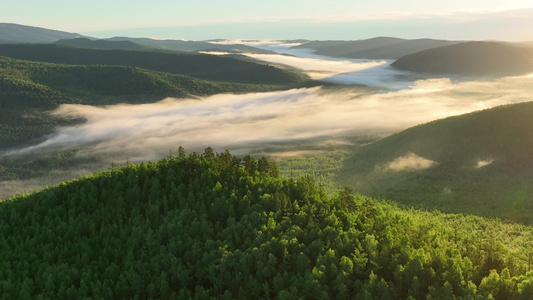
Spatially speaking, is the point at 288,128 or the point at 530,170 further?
the point at 288,128

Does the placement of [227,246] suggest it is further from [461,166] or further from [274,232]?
[461,166]

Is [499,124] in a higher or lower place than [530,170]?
higher

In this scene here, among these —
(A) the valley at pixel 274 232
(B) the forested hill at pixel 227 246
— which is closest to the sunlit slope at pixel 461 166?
(A) the valley at pixel 274 232

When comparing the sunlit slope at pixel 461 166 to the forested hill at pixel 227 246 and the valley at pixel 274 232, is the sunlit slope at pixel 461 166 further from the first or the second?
the forested hill at pixel 227 246

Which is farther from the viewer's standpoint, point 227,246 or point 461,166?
point 461,166

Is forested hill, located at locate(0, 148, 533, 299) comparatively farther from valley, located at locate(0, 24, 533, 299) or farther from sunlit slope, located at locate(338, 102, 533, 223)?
sunlit slope, located at locate(338, 102, 533, 223)

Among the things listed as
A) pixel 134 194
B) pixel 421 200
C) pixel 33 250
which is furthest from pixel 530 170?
pixel 33 250

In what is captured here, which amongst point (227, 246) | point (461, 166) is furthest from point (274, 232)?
point (461, 166)

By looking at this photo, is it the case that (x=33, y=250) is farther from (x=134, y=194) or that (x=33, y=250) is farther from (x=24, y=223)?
(x=134, y=194)
